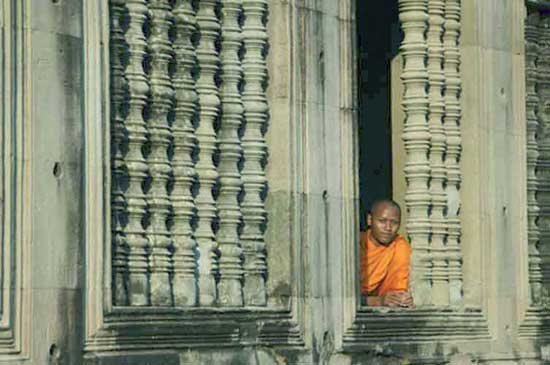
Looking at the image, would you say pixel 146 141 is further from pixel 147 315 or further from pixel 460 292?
pixel 460 292

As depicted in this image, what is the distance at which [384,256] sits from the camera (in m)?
22.2

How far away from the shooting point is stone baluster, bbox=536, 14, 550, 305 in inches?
947

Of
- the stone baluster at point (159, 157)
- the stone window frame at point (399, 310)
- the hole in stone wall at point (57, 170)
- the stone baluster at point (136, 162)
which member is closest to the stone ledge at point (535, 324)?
the stone window frame at point (399, 310)

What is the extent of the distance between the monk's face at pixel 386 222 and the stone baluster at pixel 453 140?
65 cm

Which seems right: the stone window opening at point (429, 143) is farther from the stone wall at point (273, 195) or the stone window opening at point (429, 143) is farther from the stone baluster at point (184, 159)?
the stone baluster at point (184, 159)

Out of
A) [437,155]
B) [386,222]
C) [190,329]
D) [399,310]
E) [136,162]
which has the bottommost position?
[190,329]

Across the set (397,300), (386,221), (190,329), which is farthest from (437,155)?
(190,329)

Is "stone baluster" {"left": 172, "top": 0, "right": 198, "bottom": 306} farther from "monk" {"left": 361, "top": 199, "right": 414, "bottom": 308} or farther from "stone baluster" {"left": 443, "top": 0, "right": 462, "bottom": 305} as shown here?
"stone baluster" {"left": 443, "top": 0, "right": 462, "bottom": 305}

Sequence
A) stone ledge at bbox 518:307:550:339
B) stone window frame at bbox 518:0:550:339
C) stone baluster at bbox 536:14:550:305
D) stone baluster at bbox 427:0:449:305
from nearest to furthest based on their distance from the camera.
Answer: stone baluster at bbox 427:0:449:305
stone ledge at bbox 518:307:550:339
stone window frame at bbox 518:0:550:339
stone baluster at bbox 536:14:550:305

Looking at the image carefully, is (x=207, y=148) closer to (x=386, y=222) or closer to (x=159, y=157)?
(x=159, y=157)

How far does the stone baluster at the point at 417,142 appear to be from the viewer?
22.2 m

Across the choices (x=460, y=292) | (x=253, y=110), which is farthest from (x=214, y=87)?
(x=460, y=292)

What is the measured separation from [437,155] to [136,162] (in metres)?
4.87

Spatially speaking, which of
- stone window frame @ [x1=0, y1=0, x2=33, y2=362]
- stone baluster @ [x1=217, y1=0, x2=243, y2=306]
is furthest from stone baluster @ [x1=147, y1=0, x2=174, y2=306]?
stone window frame @ [x1=0, y1=0, x2=33, y2=362]
